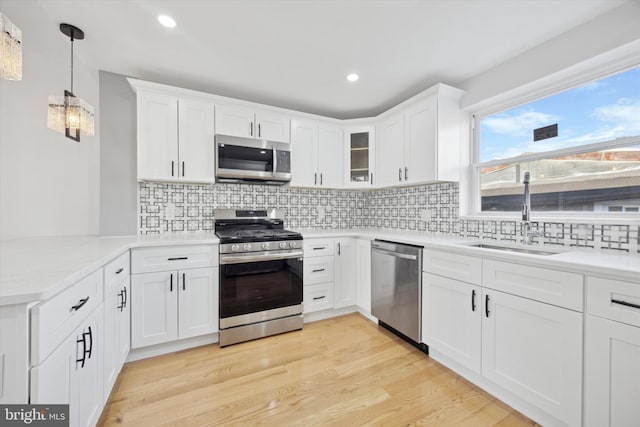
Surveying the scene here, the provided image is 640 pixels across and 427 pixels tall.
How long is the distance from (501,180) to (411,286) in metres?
1.26

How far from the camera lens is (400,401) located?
65.1 inches

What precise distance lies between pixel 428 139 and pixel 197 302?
259 cm

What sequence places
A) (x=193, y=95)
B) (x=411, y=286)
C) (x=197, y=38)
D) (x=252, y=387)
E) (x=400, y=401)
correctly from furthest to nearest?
(x=193, y=95), (x=411, y=286), (x=197, y=38), (x=252, y=387), (x=400, y=401)

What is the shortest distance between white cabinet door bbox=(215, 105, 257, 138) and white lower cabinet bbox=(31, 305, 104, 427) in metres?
1.85

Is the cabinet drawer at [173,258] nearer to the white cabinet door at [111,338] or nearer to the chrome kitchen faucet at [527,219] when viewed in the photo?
the white cabinet door at [111,338]

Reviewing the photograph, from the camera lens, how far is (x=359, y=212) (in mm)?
3789

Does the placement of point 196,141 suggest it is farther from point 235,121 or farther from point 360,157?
point 360,157

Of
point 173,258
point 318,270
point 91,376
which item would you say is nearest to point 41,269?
point 91,376

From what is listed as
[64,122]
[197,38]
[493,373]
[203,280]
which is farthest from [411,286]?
[64,122]

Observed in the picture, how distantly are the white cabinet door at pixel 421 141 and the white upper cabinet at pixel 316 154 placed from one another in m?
0.86

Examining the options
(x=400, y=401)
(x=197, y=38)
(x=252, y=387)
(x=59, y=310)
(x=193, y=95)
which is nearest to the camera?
(x=59, y=310)

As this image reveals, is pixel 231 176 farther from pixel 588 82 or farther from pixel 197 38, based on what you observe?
pixel 588 82

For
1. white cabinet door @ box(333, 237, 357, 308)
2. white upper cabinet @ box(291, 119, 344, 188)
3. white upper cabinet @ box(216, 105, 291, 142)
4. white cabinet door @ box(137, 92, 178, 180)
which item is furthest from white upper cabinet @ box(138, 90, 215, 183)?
white cabinet door @ box(333, 237, 357, 308)

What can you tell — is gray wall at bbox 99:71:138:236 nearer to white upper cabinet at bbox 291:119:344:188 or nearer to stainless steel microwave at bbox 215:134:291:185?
stainless steel microwave at bbox 215:134:291:185
